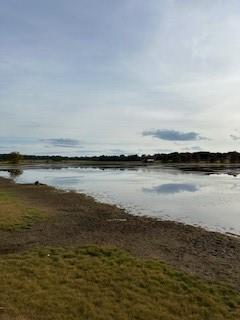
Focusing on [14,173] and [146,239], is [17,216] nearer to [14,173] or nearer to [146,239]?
[146,239]

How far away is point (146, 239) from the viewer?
47.0 feet

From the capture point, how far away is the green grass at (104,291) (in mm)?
7234

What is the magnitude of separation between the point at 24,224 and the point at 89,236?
363 centimetres

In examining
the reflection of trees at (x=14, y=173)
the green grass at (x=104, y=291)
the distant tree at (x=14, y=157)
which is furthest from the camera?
the distant tree at (x=14, y=157)

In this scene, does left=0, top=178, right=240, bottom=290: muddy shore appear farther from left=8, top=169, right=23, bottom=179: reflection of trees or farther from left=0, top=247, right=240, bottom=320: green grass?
left=8, top=169, right=23, bottom=179: reflection of trees

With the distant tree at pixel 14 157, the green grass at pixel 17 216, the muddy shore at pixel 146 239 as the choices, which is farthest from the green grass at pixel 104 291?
the distant tree at pixel 14 157

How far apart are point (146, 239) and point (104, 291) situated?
623cm

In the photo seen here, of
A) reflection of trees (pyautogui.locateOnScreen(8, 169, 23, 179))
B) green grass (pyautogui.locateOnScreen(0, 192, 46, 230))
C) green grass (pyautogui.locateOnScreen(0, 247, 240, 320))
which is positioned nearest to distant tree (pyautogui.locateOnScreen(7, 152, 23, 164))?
reflection of trees (pyautogui.locateOnScreen(8, 169, 23, 179))

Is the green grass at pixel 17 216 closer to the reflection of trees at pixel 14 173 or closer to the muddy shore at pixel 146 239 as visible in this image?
the muddy shore at pixel 146 239

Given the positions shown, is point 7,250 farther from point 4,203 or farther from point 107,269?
point 4,203

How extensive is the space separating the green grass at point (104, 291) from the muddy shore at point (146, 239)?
3.56ft

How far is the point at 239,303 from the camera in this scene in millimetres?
7992

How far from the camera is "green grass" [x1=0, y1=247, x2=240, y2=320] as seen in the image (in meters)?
7.23

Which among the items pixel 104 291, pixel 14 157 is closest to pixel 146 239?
pixel 104 291
